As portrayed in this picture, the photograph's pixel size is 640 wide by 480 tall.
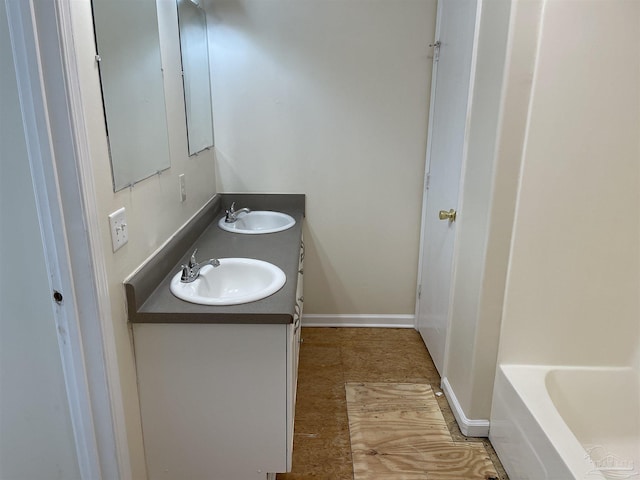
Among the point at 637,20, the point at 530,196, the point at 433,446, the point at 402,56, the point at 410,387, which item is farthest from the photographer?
the point at 402,56

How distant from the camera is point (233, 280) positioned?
76.2 inches

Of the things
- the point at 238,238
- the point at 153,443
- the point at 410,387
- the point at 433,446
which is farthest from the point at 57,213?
the point at 410,387

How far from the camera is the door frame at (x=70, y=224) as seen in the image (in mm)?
1076

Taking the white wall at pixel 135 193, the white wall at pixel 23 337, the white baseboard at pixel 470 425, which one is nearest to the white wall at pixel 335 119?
the white wall at pixel 135 193

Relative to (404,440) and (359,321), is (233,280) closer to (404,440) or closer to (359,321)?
(404,440)

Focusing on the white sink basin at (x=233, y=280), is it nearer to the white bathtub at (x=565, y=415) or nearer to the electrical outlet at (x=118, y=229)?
the electrical outlet at (x=118, y=229)

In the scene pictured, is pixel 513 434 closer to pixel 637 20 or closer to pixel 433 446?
pixel 433 446

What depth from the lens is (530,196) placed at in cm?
177

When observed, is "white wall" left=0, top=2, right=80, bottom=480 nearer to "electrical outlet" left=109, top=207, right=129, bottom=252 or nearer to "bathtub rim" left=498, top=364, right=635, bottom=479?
"electrical outlet" left=109, top=207, right=129, bottom=252

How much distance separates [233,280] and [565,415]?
1493 millimetres

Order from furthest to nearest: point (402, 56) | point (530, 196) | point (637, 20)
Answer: point (402, 56), point (530, 196), point (637, 20)

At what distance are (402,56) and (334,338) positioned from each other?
1811mm

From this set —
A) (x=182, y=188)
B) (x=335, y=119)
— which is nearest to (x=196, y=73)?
(x=182, y=188)

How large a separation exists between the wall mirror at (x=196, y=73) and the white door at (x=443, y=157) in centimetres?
131
